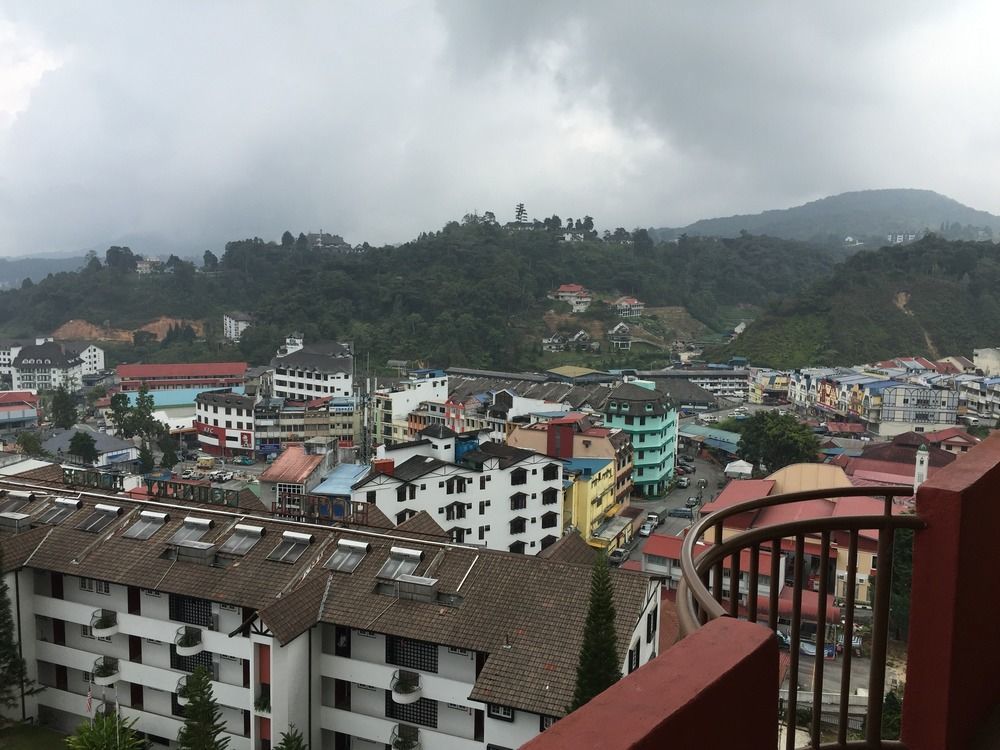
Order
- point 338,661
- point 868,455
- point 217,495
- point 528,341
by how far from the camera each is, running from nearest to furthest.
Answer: point 338,661, point 217,495, point 868,455, point 528,341

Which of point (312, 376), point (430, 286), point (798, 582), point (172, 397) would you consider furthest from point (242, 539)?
point (430, 286)

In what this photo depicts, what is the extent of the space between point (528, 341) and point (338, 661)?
5197 cm

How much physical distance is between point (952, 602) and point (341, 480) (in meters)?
20.2

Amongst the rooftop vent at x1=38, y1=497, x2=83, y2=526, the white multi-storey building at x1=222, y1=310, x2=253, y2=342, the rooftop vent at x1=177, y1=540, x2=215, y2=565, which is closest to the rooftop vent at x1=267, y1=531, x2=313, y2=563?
the rooftop vent at x1=177, y1=540, x2=215, y2=565

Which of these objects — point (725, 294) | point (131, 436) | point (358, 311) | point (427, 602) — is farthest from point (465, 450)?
point (725, 294)

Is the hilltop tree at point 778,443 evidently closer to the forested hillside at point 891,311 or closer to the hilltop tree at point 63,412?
the forested hillside at point 891,311

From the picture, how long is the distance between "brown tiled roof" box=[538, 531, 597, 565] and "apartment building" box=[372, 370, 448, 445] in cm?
2089

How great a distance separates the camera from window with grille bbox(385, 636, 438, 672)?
32.4 ft

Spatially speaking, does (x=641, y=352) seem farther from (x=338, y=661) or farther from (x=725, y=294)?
(x=338, y=661)

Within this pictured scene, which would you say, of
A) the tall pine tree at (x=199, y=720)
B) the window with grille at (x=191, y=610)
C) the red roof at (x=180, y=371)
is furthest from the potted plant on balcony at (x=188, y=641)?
the red roof at (x=180, y=371)

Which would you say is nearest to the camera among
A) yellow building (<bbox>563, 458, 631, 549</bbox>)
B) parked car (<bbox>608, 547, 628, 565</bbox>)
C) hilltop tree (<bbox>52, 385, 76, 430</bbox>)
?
parked car (<bbox>608, 547, 628, 565</bbox>)

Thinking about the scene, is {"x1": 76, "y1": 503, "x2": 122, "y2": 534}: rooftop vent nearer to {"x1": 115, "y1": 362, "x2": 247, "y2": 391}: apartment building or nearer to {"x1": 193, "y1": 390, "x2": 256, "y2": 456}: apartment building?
{"x1": 193, "y1": 390, "x2": 256, "y2": 456}: apartment building

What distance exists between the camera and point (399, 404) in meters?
35.4

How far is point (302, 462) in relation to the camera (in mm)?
22578
